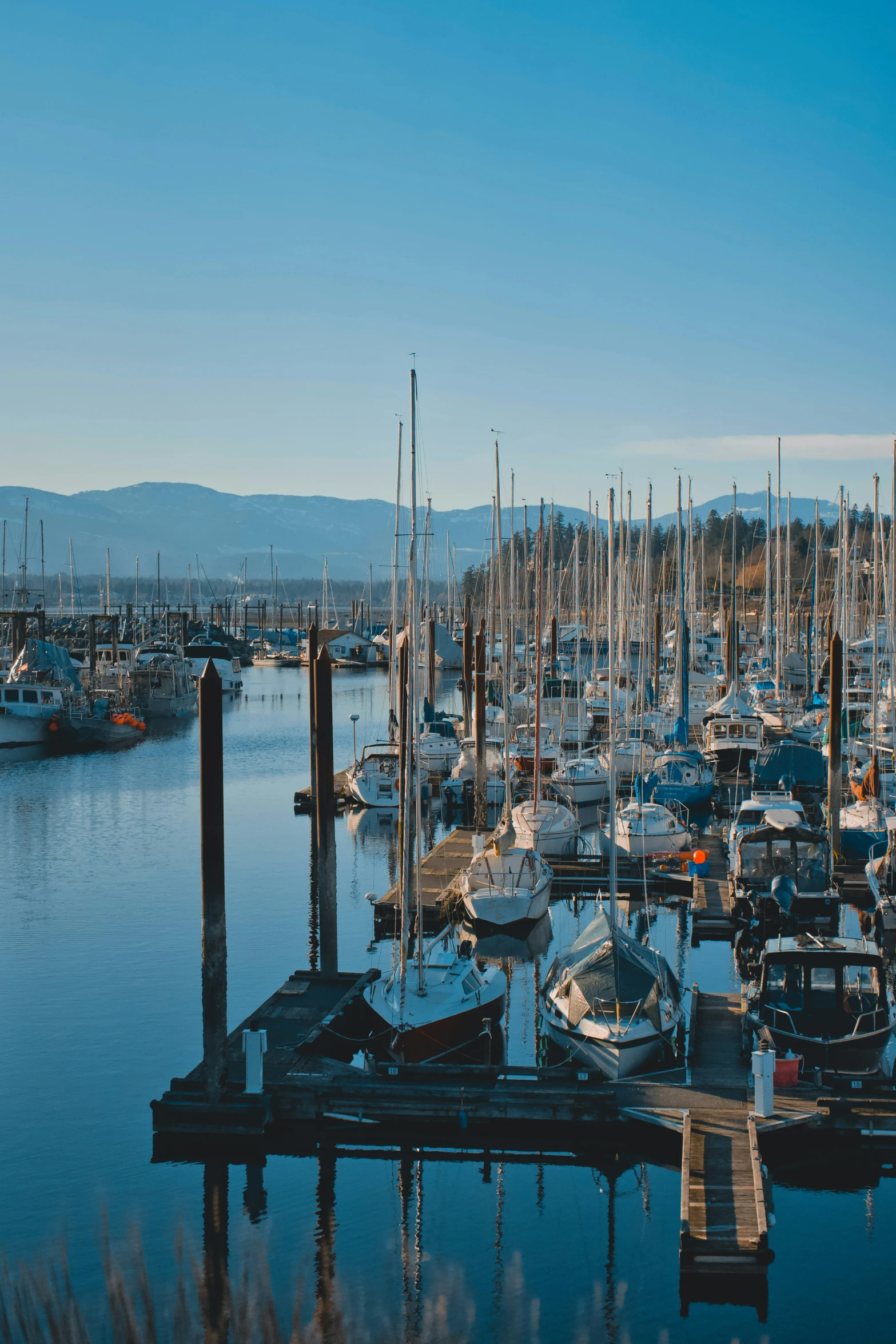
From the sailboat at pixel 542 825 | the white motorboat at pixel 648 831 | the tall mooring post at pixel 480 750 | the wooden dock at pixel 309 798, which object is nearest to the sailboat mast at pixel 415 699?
the sailboat at pixel 542 825

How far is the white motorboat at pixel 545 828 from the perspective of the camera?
3556 centimetres

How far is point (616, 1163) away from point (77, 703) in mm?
61417

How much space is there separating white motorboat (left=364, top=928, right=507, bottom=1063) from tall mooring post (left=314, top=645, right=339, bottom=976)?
228 centimetres

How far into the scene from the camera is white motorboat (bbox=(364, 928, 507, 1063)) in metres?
20.5

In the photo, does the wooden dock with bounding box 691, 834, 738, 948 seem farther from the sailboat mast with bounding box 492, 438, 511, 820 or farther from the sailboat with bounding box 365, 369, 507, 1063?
the sailboat with bounding box 365, 369, 507, 1063

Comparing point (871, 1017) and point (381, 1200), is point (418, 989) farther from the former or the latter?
point (871, 1017)

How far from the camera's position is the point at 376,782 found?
45969 mm

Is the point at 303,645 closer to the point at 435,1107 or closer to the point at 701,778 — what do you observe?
the point at 701,778

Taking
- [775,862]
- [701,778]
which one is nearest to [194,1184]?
[775,862]

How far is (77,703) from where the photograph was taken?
74.8 m

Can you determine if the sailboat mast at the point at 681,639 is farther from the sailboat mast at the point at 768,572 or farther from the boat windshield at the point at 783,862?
the boat windshield at the point at 783,862

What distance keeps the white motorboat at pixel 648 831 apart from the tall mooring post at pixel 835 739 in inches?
166

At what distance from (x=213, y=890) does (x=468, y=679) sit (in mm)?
44577

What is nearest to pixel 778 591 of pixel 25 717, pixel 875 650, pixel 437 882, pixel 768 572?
pixel 768 572
